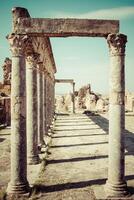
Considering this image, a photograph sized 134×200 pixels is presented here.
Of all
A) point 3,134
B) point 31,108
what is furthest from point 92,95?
point 31,108

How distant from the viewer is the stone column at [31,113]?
10.9 m

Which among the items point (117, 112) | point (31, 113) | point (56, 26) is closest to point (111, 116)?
point (117, 112)

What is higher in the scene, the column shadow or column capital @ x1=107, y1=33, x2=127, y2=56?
column capital @ x1=107, y1=33, x2=127, y2=56

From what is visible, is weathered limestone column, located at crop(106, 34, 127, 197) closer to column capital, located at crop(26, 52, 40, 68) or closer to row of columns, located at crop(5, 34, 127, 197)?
row of columns, located at crop(5, 34, 127, 197)

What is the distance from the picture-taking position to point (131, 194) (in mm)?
7699

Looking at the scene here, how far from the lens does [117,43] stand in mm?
7672

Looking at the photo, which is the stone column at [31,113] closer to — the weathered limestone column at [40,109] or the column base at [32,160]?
the column base at [32,160]

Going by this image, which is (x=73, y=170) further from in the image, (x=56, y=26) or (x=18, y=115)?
(x=56, y=26)

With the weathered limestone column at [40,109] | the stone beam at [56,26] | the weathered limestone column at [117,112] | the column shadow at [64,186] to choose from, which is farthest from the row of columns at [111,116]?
the weathered limestone column at [40,109]

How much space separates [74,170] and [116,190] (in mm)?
2877

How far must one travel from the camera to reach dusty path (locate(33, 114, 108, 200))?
8016 mm

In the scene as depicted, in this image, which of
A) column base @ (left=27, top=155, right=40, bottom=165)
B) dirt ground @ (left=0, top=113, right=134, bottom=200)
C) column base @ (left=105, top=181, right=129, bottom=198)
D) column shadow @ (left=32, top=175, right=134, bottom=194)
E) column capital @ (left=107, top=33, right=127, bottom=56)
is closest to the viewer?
column base @ (left=105, top=181, right=129, bottom=198)

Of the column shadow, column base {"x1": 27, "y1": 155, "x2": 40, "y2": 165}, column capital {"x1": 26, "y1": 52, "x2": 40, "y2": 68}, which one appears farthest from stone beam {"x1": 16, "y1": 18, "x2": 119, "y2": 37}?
column base {"x1": 27, "y1": 155, "x2": 40, "y2": 165}

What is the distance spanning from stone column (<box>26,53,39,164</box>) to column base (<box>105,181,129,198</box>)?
156 inches
